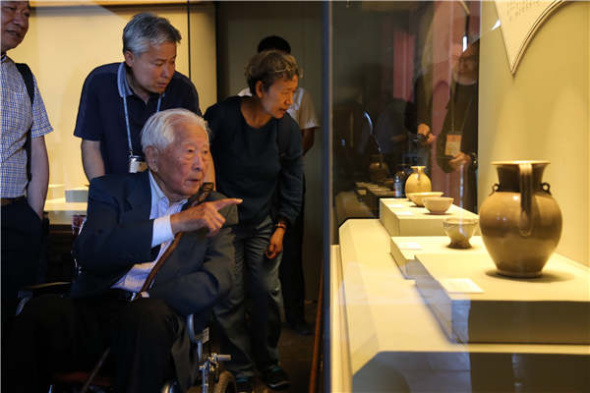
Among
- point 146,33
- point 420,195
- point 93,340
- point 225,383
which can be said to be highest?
point 146,33

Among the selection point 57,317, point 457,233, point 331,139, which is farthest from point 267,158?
point 57,317

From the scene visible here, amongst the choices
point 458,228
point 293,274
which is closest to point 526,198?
point 458,228

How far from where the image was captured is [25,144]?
114 centimetres

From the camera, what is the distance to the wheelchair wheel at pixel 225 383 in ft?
3.62

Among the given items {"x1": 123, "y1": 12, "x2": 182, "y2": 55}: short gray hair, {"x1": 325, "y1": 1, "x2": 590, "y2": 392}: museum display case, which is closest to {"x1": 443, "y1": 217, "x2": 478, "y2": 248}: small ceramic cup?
{"x1": 325, "y1": 1, "x2": 590, "y2": 392}: museum display case

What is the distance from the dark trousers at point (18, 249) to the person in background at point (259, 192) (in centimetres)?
44

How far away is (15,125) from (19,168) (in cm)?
10

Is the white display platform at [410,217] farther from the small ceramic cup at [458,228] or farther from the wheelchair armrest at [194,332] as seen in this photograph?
the wheelchair armrest at [194,332]

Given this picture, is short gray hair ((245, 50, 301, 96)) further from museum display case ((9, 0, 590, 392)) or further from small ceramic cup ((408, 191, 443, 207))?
small ceramic cup ((408, 191, 443, 207))

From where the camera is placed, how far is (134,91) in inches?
42.9

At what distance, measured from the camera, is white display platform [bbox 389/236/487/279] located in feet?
3.71

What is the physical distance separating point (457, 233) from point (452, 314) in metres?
0.20

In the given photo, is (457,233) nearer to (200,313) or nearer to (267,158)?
(267,158)

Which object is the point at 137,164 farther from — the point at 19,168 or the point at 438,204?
the point at 438,204
